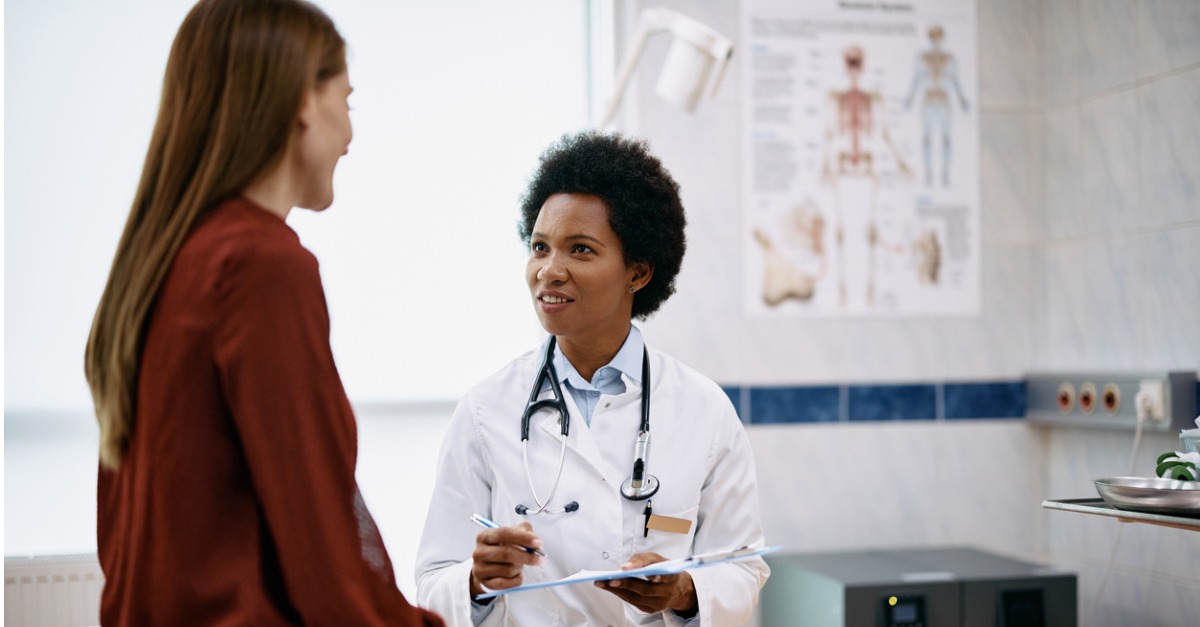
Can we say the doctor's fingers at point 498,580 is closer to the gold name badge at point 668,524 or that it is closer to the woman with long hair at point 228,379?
the gold name badge at point 668,524

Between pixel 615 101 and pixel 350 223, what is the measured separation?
91cm

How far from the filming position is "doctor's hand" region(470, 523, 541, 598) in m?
1.50

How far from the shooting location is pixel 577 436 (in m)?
1.83

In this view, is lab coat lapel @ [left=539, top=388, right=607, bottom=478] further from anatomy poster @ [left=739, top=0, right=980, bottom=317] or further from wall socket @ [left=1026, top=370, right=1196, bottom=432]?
wall socket @ [left=1026, top=370, right=1196, bottom=432]

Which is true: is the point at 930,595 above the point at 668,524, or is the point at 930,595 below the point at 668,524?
below

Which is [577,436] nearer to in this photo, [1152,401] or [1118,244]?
[1152,401]

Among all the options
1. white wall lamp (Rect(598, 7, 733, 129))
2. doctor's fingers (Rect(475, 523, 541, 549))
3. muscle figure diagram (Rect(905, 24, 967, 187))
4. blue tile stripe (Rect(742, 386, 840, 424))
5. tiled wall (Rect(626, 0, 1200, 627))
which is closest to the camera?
doctor's fingers (Rect(475, 523, 541, 549))

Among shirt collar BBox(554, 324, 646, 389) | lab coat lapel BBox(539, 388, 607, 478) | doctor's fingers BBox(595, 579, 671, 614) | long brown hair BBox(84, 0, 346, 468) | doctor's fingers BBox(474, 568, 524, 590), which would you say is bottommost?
doctor's fingers BBox(595, 579, 671, 614)

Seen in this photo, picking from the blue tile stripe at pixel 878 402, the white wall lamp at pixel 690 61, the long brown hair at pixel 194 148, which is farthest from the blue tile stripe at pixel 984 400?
the long brown hair at pixel 194 148

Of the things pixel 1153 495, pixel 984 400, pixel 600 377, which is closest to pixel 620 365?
pixel 600 377

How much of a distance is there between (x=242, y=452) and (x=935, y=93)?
2942 millimetres

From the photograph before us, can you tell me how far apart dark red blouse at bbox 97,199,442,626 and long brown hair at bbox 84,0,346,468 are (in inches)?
0.9

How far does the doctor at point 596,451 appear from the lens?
1.77 meters

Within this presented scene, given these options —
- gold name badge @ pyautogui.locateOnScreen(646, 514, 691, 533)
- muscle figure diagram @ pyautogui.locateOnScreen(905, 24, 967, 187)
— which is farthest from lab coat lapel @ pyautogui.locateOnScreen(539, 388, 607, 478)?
muscle figure diagram @ pyautogui.locateOnScreen(905, 24, 967, 187)
